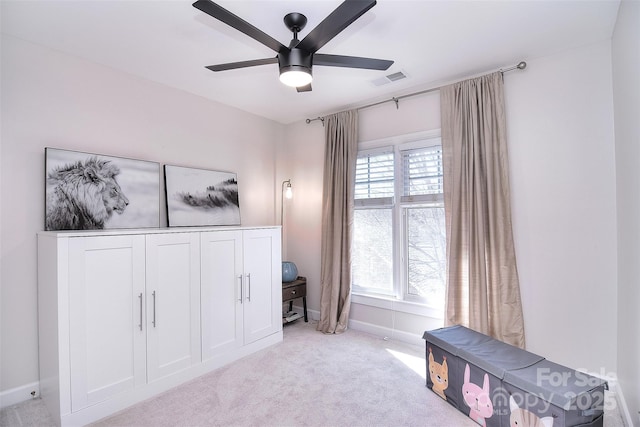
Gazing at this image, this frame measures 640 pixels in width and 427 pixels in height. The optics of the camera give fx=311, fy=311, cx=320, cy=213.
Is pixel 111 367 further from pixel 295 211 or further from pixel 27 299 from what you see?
pixel 295 211

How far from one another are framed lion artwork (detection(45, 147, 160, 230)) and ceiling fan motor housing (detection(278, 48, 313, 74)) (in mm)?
1780

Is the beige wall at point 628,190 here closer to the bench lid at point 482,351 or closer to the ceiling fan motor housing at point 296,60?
the bench lid at point 482,351

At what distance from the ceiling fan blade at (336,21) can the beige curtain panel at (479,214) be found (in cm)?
166

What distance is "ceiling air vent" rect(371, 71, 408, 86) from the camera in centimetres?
280

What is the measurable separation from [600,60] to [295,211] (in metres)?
3.23

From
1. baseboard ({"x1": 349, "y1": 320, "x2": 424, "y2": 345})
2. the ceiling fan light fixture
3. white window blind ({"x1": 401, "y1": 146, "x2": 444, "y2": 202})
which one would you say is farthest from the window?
the ceiling fan light fixture

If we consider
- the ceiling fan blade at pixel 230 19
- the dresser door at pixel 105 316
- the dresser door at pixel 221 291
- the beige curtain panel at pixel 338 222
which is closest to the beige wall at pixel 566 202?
the beige curtain panel at pixel 338 222

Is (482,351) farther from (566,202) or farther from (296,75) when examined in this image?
(296,75)

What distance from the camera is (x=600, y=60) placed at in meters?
2.27

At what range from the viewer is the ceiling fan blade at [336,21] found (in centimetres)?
137

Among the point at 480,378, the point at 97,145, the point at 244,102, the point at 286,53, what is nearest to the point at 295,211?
the point at 244,102

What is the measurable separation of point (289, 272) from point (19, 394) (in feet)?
7.92

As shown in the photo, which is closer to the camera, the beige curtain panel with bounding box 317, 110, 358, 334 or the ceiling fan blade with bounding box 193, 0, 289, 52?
the ceiling fan blade with bounding box 193, 0, 289, 52

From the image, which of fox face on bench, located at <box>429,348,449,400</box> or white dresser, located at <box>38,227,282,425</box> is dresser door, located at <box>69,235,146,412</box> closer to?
white dresser, located at <box>38,227,282,425</box>
